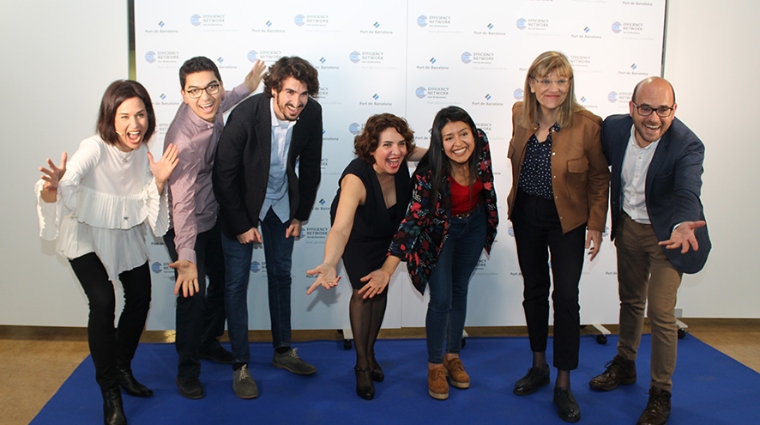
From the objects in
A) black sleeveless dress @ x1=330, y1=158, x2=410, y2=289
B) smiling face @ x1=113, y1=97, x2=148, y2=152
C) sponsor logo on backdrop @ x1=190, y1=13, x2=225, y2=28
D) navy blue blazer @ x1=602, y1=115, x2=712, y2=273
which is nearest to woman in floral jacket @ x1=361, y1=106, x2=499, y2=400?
black sleeveless dress @ x1=330, y1=158, x2=410, y2=289

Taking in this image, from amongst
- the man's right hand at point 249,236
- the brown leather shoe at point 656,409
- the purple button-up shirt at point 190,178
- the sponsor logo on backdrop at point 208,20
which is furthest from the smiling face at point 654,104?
the sponsor logo on backdrop at point 208,20

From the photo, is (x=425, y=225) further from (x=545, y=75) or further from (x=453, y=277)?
(x=545, y=75)

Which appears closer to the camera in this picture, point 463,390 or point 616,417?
point 616,417

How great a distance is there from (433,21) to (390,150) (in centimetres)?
124

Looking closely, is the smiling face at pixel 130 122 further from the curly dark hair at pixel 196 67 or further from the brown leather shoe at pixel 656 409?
the brown leather shoe at pixel 656 409

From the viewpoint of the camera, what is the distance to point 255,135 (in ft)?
8.98

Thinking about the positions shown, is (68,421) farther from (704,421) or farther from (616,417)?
(704,421)

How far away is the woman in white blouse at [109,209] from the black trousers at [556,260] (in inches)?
63.6

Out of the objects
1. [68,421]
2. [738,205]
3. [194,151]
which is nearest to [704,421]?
[738,205]

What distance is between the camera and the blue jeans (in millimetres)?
2758

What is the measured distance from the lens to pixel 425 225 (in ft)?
8.75

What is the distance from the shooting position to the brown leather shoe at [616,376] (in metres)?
2.96

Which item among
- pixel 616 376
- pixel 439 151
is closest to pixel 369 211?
pixel 439 151

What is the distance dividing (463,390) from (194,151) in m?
1.74
